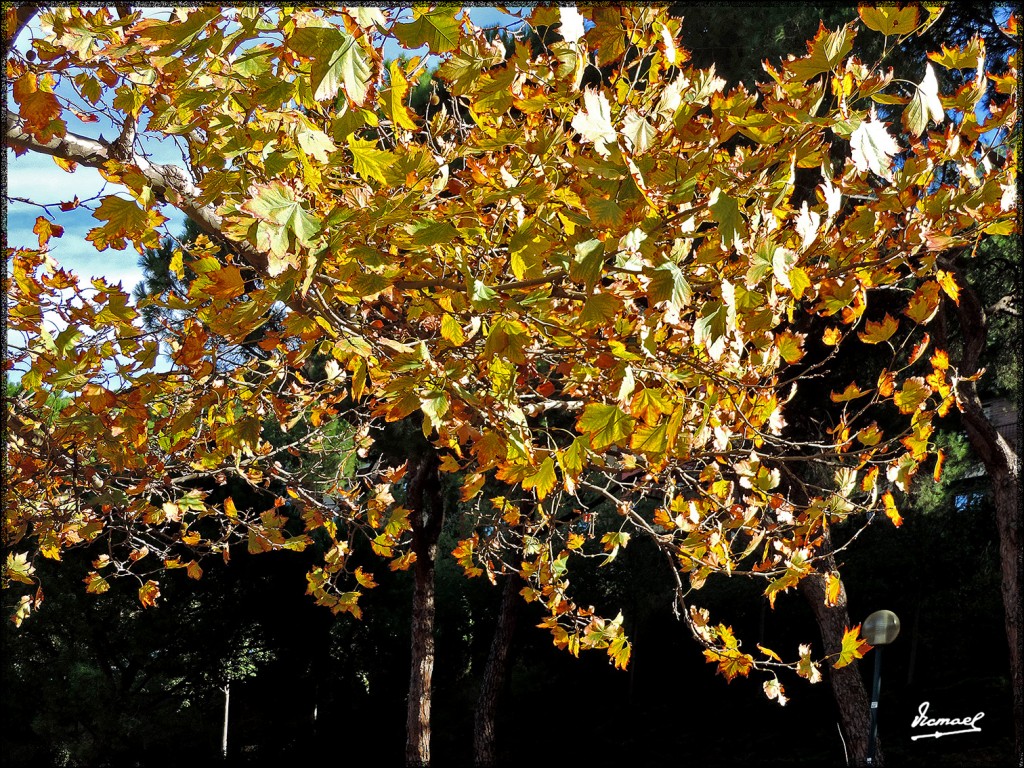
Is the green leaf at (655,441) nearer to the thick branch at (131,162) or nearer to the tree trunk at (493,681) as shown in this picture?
the thick branch at (131,162)

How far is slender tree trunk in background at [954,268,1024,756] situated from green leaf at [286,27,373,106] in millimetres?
6450

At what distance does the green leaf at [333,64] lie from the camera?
1148 mm

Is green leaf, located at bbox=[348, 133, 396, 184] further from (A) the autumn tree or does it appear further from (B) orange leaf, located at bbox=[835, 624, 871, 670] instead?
(B) orange leaf, located at bbox=[835, 624, 871, 670]

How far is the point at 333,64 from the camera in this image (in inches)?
45.3

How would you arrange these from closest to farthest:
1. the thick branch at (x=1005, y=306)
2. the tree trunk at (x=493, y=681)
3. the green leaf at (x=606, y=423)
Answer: the green leaf at (x=606, y=423) < the thick branch at (x=1005, y=306) < the tree trunk at (x=493, y=681)

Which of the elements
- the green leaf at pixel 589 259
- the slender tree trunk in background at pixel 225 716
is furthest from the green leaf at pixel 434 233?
the slender tree trunk in background at pixel 225 716

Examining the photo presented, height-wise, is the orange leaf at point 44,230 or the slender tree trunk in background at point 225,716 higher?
the orange leaf at point 44,230

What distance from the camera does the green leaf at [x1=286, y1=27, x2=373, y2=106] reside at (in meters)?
1.15

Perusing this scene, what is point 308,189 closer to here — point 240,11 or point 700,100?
point 240,11

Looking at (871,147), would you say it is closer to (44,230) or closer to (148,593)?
(44,230)

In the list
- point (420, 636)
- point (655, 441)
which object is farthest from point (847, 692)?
point (655, 441)

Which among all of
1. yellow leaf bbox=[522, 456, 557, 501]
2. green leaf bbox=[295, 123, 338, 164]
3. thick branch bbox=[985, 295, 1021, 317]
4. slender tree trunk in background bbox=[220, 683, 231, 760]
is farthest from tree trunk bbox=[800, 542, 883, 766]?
slender tree trunk in background bbox=[220, 683, 231, 760]

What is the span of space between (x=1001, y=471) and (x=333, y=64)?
7.22 m

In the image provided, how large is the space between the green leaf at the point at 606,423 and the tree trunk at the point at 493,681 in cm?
826
